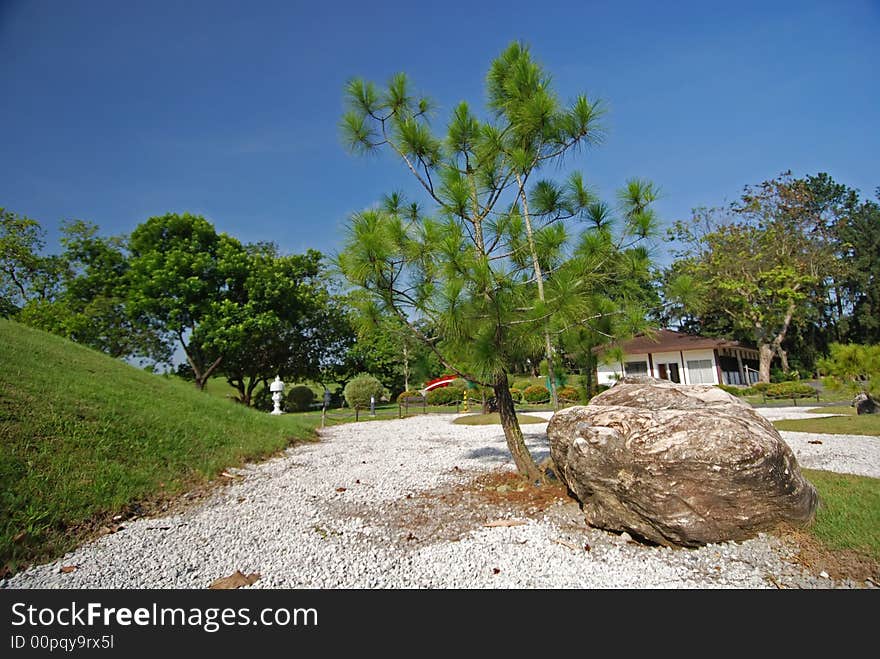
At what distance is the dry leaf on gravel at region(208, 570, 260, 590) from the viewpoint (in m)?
2.48

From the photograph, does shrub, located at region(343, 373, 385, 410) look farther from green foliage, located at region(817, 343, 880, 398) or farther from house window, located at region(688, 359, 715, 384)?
house window, located at region(688, 359, 715, 384)

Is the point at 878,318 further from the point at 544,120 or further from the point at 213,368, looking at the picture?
the point at 213,368

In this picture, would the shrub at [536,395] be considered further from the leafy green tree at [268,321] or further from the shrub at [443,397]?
the leafy green tree at [268,321]

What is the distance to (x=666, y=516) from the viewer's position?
8.99 ft

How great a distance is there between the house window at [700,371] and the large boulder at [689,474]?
2409 centimetres

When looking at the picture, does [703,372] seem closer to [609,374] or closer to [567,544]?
[609,374]

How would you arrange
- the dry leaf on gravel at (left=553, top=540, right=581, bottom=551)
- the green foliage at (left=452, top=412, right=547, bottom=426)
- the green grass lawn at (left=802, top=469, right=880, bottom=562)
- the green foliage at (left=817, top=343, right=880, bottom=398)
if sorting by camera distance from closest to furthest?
the green grass lawn at (left=802, top=469, right=880, bottom=562), the dry leaf on gravel at (left=553, top=540, right=581, bottom=551), the green foliage at (left=817, top=343, right=880, bottom=398), the green foliage at (left=452, top=412, right=547, bottom=426)

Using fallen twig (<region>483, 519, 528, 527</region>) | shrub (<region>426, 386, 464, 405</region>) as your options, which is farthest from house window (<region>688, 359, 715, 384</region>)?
fallen twig (<region>483, 519, 528, 527</region>)

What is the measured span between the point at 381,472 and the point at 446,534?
2.39m

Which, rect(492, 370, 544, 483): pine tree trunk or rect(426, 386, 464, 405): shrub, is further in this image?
rect(426, 386, 464, 405): shrub

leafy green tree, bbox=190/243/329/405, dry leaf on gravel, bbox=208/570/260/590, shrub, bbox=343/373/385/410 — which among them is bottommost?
dry leaf on gravel, bbox=208/570/260/590

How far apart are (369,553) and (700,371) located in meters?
26.1

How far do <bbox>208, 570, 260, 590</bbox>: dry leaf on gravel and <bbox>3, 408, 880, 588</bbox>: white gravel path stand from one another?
0.06 m

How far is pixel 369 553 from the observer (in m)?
2.90
